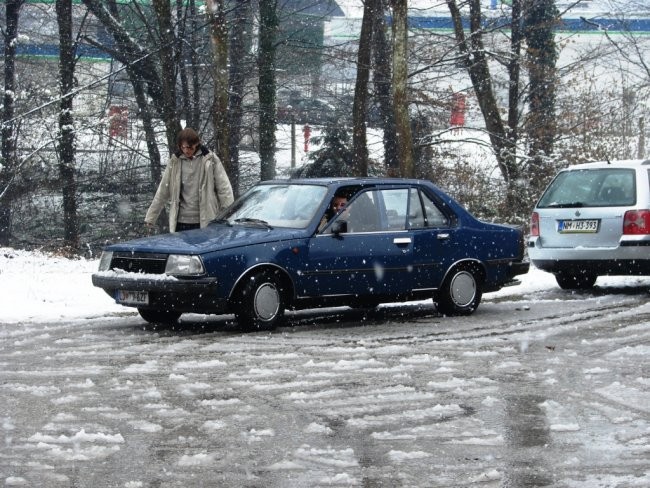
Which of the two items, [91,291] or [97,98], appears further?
[97,98]

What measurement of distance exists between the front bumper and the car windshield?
1.20 m

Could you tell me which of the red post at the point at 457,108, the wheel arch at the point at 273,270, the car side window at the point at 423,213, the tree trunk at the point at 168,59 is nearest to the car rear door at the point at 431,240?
the car side window at the point at 423,213

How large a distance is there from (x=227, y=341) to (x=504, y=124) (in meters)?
21.9

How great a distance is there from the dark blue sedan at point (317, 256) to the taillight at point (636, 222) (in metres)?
1.93

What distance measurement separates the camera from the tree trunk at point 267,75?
104ft

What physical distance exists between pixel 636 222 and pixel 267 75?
1768cm

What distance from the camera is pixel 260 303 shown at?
11766mm

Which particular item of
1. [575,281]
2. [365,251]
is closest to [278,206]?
[365,251]

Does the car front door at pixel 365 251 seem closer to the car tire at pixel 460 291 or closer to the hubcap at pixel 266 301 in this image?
the hubcap at pixel 266 301

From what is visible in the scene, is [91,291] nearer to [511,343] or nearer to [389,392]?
[511,343]

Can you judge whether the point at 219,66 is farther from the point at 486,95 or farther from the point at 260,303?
the point at 260,303

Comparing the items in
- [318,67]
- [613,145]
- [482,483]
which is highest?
[318,67]

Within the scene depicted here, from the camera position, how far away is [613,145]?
2894 centimetres

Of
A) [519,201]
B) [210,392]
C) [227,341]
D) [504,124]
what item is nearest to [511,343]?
[227,341]
